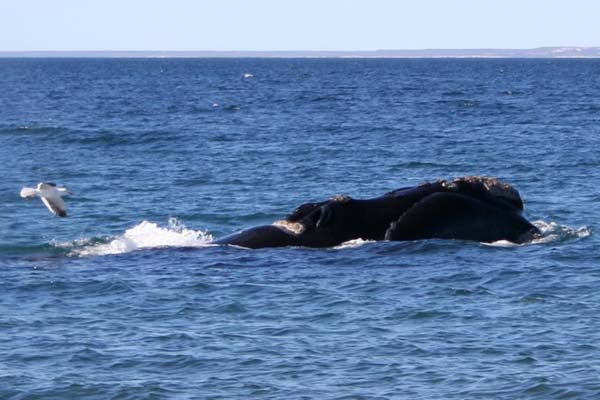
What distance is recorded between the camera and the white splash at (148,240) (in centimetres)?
2308

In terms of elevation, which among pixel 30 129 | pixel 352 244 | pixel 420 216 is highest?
pixel 420 216

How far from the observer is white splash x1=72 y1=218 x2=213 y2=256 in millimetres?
23078

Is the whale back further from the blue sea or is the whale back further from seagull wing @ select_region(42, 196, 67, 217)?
seagull wing @ select_region(42, 196, 67, 217)

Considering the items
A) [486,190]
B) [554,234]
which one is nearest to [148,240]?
[486,190]

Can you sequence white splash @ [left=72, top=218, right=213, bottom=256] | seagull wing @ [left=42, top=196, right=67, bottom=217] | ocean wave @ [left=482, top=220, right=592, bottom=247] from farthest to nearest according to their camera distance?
1. white splash @ [left=72, top=218, right=213, bottom=256]
2. seagull wing @ [left=42, top=196, right=67, bottom=217]
3. ocean wave @ [left=482, top=220, right=592, bottom=247]

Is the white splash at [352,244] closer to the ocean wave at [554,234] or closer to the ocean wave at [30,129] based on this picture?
the ocean wave at [554,234]

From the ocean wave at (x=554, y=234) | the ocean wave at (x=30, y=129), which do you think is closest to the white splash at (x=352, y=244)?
the ocean wave at (x=554, y=234)

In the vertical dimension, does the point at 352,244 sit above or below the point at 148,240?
above

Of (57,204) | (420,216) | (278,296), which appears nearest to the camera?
(278,296)

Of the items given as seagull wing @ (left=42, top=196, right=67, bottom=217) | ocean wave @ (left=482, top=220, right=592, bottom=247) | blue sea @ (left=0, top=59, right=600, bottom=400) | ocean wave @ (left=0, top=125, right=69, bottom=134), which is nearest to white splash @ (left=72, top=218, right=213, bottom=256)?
blue sea @ (left=0, top=59, right=600, bottom=400)

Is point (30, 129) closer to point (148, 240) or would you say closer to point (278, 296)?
point (148, 240)

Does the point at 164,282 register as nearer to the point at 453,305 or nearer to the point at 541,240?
the point at 453,305

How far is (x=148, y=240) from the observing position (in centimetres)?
2434

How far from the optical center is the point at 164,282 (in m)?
19.2
